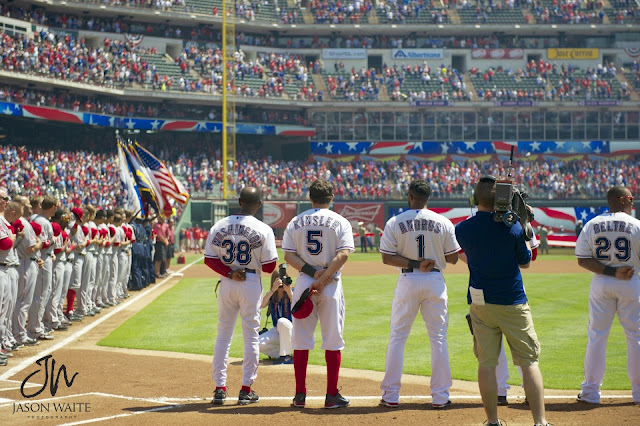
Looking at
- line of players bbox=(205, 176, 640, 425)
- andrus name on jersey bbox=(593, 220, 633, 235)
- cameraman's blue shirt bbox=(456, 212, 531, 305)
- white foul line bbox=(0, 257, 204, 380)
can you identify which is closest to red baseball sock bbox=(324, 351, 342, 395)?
line of players bbox=(205, 176, 640, 425)

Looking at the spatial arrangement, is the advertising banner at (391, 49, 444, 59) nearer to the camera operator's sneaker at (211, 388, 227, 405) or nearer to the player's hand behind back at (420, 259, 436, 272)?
the player's hand behind back at (420, 259, 436, 272)

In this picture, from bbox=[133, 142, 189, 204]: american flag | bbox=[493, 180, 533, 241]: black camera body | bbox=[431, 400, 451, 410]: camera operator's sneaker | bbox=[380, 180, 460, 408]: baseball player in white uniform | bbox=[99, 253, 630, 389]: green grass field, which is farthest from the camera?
bbox=[133, 142, 189, 204]: american flag

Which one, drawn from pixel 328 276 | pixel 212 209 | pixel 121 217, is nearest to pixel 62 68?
pixel 212 209

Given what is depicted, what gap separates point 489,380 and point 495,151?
55097 millimetres

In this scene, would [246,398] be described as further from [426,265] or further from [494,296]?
[494,296]

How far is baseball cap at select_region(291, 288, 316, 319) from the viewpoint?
Answer: 8.17m

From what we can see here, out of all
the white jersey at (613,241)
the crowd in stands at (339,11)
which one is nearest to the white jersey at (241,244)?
the white jersey at (613,241)

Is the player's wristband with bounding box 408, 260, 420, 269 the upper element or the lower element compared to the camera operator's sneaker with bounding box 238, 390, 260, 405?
upper

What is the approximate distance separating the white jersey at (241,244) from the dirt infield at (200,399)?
1.50 meters

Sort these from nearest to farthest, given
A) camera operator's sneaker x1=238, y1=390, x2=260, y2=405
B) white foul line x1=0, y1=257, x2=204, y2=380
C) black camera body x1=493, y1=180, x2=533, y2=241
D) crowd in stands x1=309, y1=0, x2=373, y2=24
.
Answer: black camera body x1=493, y1=180, x2=533, y2=241, camera operator's sneaker x1=238, y1=390, x2=260, y2=405, white foul line x1=0, y1=257, x2=204, y2=380, crowd in stands x1=309, y1=0, x2=373, y2=24

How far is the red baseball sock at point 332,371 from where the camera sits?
8.14 metres

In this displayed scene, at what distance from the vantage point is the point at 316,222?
8.36m

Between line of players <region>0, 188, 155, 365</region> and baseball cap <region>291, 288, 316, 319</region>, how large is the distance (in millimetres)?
4479

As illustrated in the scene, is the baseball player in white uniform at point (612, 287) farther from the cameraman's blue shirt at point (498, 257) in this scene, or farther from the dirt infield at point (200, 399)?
the cameraman's blue shirt at point (498, 257)
